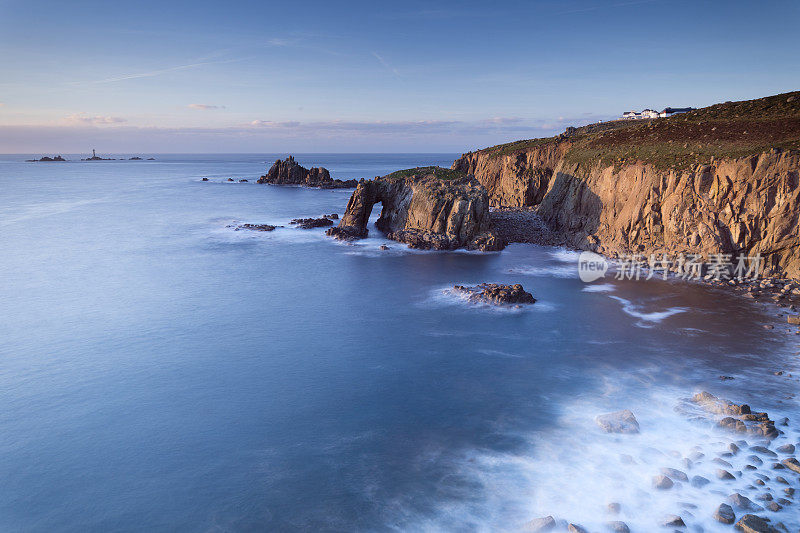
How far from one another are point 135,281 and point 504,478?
39526mm

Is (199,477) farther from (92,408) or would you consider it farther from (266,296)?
(266,296)

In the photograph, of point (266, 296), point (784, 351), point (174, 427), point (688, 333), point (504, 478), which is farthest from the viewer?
point (266, 296)

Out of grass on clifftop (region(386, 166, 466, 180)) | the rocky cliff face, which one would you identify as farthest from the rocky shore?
grass on clifftop (region(386, 166, 466, 180))

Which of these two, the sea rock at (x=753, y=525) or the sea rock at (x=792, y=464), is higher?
the sea rock at (x=792, y=464)

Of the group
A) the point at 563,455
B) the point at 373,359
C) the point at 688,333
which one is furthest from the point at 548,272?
the point at 563,455

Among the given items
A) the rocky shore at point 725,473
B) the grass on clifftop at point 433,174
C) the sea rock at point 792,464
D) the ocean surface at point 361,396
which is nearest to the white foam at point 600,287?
the ocean surface at point 361,396

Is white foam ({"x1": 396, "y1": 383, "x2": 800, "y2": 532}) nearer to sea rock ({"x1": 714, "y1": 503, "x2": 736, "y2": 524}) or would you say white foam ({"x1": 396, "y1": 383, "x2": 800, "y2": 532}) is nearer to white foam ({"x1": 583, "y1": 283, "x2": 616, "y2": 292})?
sea rock ({"x1": 714, "y1": 503, "x2": 736, "y2": 524})

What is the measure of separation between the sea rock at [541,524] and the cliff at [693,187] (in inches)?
1445

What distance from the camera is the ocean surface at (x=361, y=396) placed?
16641 mm

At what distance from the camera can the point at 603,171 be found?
55.6 metres

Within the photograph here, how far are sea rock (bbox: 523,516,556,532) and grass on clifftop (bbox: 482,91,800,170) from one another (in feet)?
143

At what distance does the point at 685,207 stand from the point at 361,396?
38.7 metres

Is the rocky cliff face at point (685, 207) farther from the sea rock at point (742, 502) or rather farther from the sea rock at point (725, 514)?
the sea rock at point (725, 514)

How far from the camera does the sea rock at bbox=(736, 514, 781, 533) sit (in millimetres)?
14666
